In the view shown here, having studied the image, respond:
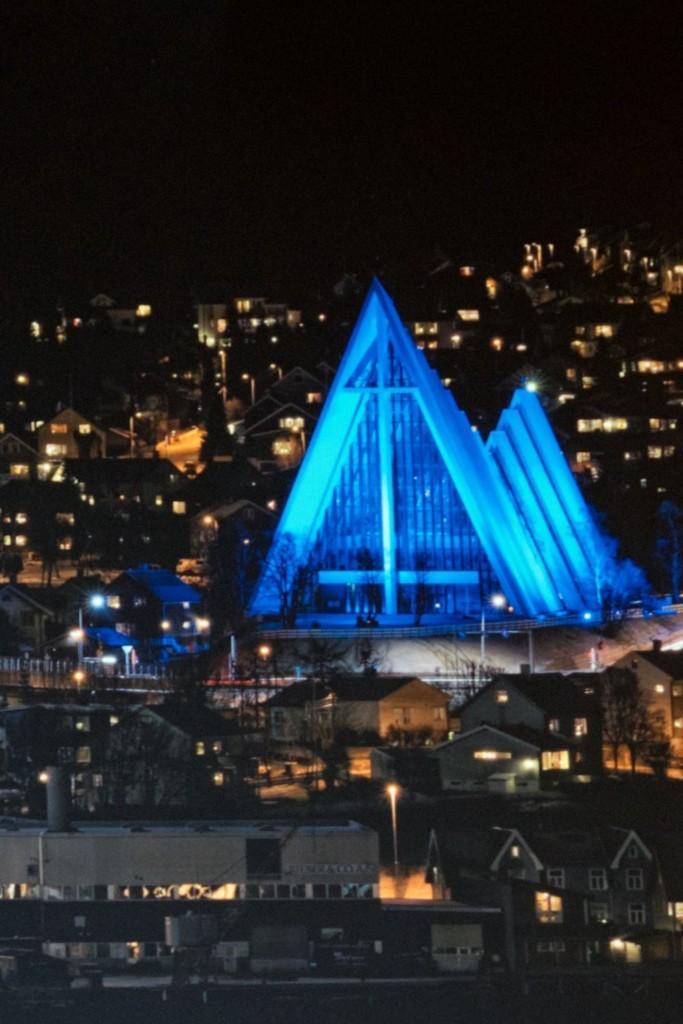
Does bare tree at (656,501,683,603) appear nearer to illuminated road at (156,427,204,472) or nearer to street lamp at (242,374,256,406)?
illuminated road at (156,427,204,472)

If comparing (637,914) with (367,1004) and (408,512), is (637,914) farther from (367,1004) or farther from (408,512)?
(408,512)

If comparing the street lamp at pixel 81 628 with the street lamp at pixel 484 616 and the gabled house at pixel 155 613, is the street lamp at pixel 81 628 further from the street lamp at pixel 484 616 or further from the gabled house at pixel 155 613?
the street lamp at pixel 484 616

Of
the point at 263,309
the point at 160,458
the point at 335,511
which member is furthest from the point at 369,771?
the point at 263,309

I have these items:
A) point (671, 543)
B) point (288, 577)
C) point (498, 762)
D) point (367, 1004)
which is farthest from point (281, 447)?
point (367, 1004)

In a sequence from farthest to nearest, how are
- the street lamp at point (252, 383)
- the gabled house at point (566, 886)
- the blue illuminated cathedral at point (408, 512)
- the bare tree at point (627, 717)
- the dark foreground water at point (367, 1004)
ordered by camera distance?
the street lamp at point (252, 383), the blue illuminated cathedral at point (408, 512), the bare tree at point (627, 717), the gabled house at point (566, 886), the dark foreground water at point (367, 1004)

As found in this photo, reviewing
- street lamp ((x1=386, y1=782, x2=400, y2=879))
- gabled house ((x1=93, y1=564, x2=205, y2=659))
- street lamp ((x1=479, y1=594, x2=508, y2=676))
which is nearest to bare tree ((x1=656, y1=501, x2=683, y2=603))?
street lamp ((x1=479, y1=594, x2=508, y2=676))

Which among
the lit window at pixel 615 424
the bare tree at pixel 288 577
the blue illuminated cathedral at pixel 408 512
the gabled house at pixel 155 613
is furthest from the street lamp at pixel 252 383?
the bare tree at pixel 288 577
